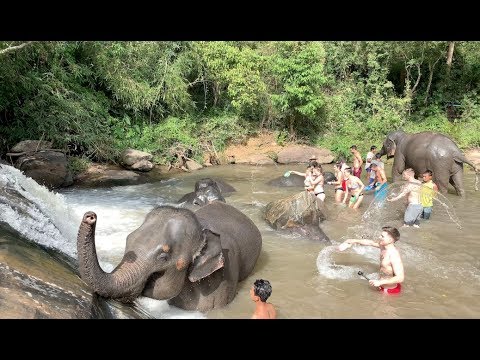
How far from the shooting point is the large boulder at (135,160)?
1384 cm

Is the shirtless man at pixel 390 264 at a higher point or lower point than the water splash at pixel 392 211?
higher

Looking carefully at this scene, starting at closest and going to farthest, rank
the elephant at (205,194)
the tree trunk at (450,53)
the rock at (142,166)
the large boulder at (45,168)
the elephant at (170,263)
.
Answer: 1. the elephant at (170,263)
2. the elephant at (205,194)
3. the large boulder at (45,168)
4. the rock at (142,166)
5. the tree trunk at (450,53)

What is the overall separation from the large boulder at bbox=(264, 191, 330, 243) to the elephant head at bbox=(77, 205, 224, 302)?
11.5 feet

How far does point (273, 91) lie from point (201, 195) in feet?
36.8

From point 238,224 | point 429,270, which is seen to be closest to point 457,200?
point 429,270

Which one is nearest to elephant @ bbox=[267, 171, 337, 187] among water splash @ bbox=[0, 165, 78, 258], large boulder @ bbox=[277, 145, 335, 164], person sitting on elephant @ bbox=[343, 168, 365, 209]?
person sitting on elephant @ bbox=[343, 168, 365, 209]

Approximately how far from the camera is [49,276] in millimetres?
3455

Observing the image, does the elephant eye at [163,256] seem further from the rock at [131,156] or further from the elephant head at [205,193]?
the rock at [131,156]

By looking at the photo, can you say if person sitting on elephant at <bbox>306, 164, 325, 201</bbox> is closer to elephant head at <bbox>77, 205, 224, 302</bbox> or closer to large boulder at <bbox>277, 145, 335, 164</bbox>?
elephant head at <bbox>77, 205, 224, 302</bbox>

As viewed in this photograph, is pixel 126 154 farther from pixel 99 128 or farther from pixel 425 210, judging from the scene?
pixel 425 210

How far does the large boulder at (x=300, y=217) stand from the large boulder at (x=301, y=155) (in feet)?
27.5

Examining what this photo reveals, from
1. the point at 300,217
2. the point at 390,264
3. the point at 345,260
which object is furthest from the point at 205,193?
the point at 390,264

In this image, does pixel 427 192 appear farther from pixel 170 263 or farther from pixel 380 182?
pixel 170 263

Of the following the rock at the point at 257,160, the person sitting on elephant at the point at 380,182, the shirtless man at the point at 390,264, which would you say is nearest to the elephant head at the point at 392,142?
the person sitting on elephant at the point at 380,182
